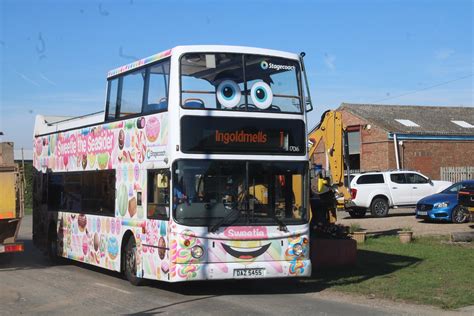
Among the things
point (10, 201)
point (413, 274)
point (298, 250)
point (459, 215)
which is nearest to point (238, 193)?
point (298, 250)

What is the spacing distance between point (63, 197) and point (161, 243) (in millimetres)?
6344

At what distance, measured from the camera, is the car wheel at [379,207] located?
29.2m

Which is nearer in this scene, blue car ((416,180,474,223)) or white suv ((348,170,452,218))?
blue car ((416,180,474,223))

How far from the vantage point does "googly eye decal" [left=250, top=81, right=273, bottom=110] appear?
1217cm

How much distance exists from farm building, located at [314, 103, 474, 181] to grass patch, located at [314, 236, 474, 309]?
24.1 meters

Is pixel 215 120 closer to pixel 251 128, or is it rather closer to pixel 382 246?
pixel 251 128

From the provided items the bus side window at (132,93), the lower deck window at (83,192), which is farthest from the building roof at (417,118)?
the bus side window at (132,93)

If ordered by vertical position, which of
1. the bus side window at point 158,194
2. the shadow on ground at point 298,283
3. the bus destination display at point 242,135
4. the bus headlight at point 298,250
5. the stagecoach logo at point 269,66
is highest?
the stagecoach logo at point 269,66

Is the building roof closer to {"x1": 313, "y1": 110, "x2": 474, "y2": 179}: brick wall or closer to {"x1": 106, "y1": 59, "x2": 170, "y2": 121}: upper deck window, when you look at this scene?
{"x1": 313, "y1": 110, "x2": 474, "y2": 179}: brick wall

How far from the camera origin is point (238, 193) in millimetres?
11789

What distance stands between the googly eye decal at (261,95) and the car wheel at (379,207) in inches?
705

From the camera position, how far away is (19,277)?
14852 millimetres

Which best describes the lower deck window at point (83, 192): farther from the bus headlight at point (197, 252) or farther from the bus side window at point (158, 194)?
the bus headlight at point (197, 252)

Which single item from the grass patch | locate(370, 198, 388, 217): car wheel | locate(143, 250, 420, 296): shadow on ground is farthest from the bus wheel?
locate(370, 198, 388, 217): car wheel
